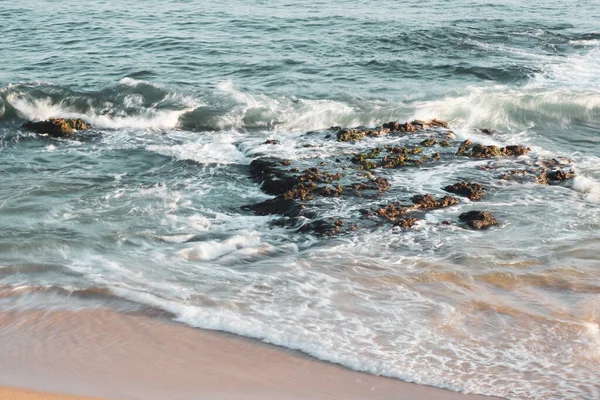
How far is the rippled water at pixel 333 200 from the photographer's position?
5.61 metres

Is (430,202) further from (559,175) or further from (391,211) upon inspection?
(559,175)

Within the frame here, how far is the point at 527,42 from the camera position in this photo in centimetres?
1770

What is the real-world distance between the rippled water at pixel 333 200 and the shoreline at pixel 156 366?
0.18 m

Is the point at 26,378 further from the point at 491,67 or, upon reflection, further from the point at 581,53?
the point at 581,53

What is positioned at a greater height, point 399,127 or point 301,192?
point 399,127

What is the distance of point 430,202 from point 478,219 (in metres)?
0.68

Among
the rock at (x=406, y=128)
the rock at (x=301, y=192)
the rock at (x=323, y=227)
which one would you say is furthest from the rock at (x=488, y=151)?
the rock at (x=323, y=227)

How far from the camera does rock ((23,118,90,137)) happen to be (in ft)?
37.0

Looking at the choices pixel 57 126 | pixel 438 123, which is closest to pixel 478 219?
pixel 438 123

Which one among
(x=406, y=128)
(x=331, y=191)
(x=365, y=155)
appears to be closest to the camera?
(x=331, y=191)

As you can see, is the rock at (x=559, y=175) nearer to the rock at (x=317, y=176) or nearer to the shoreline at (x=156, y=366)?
the rock at (x=317, y=176)

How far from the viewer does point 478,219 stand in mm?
7734

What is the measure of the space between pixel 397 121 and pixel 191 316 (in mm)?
6998

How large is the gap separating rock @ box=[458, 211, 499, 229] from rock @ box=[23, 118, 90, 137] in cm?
650
